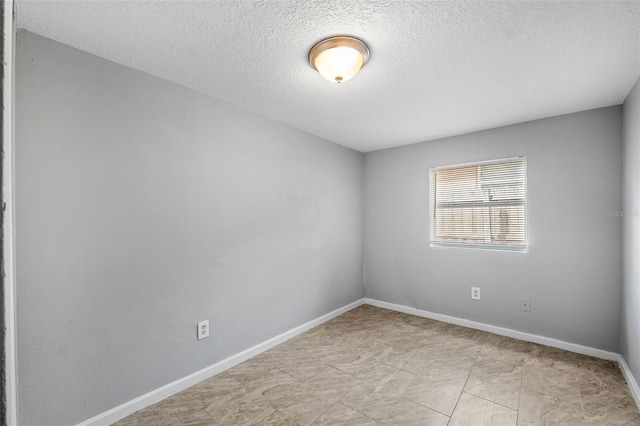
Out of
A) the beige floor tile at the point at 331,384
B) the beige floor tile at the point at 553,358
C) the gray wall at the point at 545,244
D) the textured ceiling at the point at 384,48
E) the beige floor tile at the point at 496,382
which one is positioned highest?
the textured ceiling at the point at 384,48

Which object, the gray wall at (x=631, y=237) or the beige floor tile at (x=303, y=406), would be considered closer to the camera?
the beige floor tile at (x=303, y=406)

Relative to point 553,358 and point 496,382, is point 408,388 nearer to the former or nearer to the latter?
point 496,382

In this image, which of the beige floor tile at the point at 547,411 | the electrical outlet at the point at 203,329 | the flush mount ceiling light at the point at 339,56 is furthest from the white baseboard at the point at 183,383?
the flush mount ceiling light at the point at 339,56

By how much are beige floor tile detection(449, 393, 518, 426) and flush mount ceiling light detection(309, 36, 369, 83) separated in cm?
223

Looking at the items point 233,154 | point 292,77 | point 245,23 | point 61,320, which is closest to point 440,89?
point 292,77

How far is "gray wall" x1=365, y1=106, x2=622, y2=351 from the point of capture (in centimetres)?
255

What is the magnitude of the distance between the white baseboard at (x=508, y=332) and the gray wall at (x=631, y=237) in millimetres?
178

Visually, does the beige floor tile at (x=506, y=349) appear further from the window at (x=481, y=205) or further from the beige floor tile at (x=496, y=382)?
the window at (x=481, y=205)

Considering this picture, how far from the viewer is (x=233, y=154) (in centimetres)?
253

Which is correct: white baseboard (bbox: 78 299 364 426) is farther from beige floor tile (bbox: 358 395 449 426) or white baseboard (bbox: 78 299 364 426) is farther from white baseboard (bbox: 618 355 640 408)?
white baseboard (bbox: 618 355 640 408)

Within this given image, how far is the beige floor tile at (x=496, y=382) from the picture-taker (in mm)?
2027

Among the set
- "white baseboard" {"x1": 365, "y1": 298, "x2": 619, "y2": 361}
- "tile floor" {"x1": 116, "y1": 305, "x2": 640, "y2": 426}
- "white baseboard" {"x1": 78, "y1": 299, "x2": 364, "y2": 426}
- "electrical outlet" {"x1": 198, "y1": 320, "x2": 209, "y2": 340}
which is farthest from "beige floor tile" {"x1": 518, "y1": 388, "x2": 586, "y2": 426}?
"electrical outlet" {"x1": 198, "y1": 320, "x2": 209, "y2": 340}

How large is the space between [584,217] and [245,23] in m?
3.14

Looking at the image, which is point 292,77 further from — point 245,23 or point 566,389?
point 566,389
